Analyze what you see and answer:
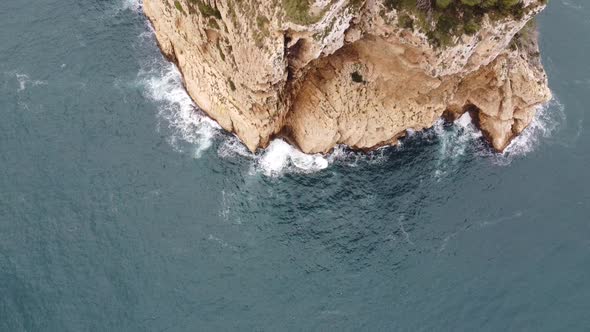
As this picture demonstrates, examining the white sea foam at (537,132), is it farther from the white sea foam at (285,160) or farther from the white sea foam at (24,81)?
the white sea foam at (24,81)

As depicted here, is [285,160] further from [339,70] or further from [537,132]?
[537,132]

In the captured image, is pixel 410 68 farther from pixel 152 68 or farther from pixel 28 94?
pixel 28 94

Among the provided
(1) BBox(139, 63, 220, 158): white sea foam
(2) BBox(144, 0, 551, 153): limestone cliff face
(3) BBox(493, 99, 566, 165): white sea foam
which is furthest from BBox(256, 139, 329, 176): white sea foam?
(3) BBox(493, 99, 566, 165): white sea foam

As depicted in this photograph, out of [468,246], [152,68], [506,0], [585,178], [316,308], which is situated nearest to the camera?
[506,0]

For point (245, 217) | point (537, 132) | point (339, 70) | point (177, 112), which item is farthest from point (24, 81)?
point (537, 132)

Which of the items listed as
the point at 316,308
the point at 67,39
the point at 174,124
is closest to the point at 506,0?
the point at 316,308

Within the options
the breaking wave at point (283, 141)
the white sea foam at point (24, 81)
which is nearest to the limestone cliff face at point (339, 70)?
the breaking wave at point (283, 141)

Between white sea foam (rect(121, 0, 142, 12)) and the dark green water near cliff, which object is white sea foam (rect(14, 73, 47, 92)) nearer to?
the dark green water near cliff
